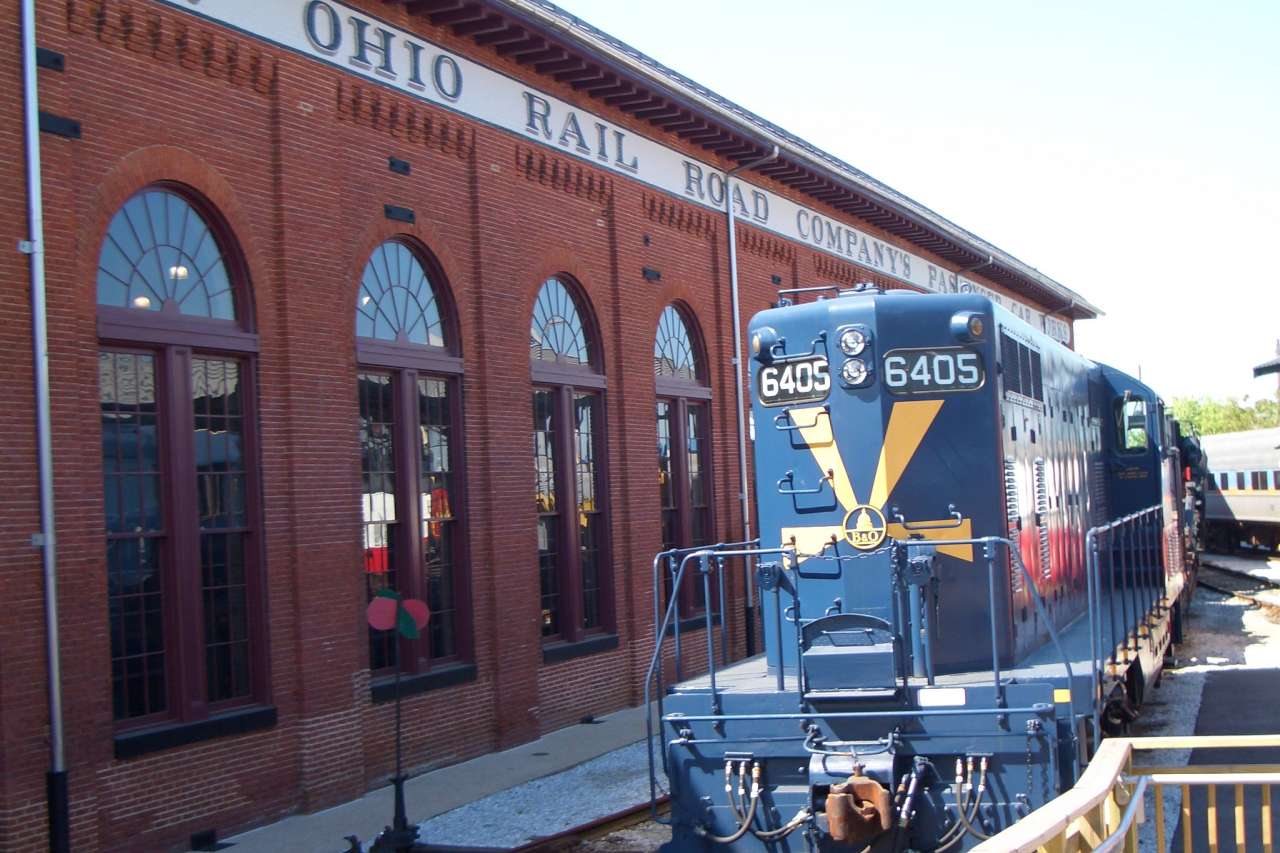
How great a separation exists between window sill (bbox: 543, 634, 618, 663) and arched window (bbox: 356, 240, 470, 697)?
166cm

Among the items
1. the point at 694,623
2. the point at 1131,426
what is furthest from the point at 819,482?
the point at 694,623

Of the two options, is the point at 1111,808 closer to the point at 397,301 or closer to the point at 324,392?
the point at 324,392

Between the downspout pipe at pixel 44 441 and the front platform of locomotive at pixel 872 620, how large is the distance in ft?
15.8

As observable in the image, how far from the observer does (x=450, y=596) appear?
14586 millimetres

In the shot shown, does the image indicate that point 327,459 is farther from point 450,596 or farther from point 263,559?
point 450,596

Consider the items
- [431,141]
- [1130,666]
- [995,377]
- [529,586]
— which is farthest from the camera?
[529,586]

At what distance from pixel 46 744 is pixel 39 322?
3.13 metres

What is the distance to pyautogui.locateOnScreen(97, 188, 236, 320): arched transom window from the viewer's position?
1088 cm

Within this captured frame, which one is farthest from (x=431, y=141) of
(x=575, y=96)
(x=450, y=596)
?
(x=450, y=596)

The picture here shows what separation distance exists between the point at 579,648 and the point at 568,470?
88.2 inches

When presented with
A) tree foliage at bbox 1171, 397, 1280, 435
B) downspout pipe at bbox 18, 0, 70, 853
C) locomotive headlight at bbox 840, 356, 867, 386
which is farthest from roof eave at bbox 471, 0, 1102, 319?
tree foliage at bbox 1171, 397, 1280, 435

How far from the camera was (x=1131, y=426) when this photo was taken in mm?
16672

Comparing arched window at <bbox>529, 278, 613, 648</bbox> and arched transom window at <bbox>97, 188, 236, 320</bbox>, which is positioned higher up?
arched transom window at <bbox>97, 188, 236, 320</bbox>

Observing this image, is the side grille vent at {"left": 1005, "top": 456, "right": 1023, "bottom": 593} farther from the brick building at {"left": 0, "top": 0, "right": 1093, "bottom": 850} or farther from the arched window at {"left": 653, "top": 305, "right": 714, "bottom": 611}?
the arched window at {"left": 653, "top": 305, "right": 714, "bottom": 611}
